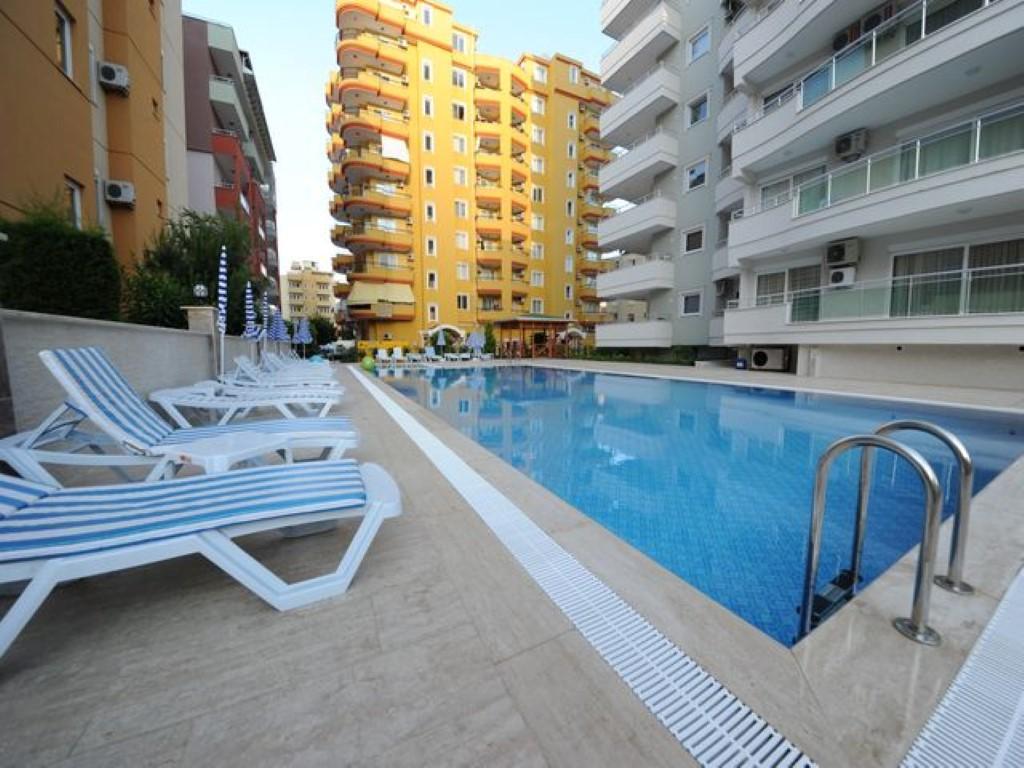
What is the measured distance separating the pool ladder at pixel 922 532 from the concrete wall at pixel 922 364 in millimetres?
11668

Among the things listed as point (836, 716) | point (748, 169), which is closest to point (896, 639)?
point (836, 716)

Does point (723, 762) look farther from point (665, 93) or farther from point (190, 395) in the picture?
point (665, 93)

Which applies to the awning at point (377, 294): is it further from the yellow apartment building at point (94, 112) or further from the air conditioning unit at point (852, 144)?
the air conditioning unit at point (852, 144)

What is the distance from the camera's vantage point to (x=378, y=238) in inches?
1221

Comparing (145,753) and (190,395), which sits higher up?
(190,395)

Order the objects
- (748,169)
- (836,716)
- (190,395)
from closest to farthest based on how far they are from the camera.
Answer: (836,716)
(190,395)
(748,169)

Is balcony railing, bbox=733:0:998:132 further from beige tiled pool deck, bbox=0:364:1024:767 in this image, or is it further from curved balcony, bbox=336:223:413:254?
curved balcony, bbox=336:223:413:254

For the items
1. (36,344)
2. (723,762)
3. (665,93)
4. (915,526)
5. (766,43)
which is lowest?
(915,526)

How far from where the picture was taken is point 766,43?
13.6 metres

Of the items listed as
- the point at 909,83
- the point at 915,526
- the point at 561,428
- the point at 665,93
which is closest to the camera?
the point at 915,526

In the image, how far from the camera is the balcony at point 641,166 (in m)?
19.5

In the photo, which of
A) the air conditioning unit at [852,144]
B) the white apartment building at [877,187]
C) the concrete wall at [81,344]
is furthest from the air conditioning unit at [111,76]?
the air conditioning unit at [852,144]

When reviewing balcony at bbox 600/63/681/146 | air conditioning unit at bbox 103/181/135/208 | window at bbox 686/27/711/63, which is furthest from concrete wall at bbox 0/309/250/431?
window at bbox 686/27/711/63

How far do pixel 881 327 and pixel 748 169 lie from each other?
Result: 282 inches
